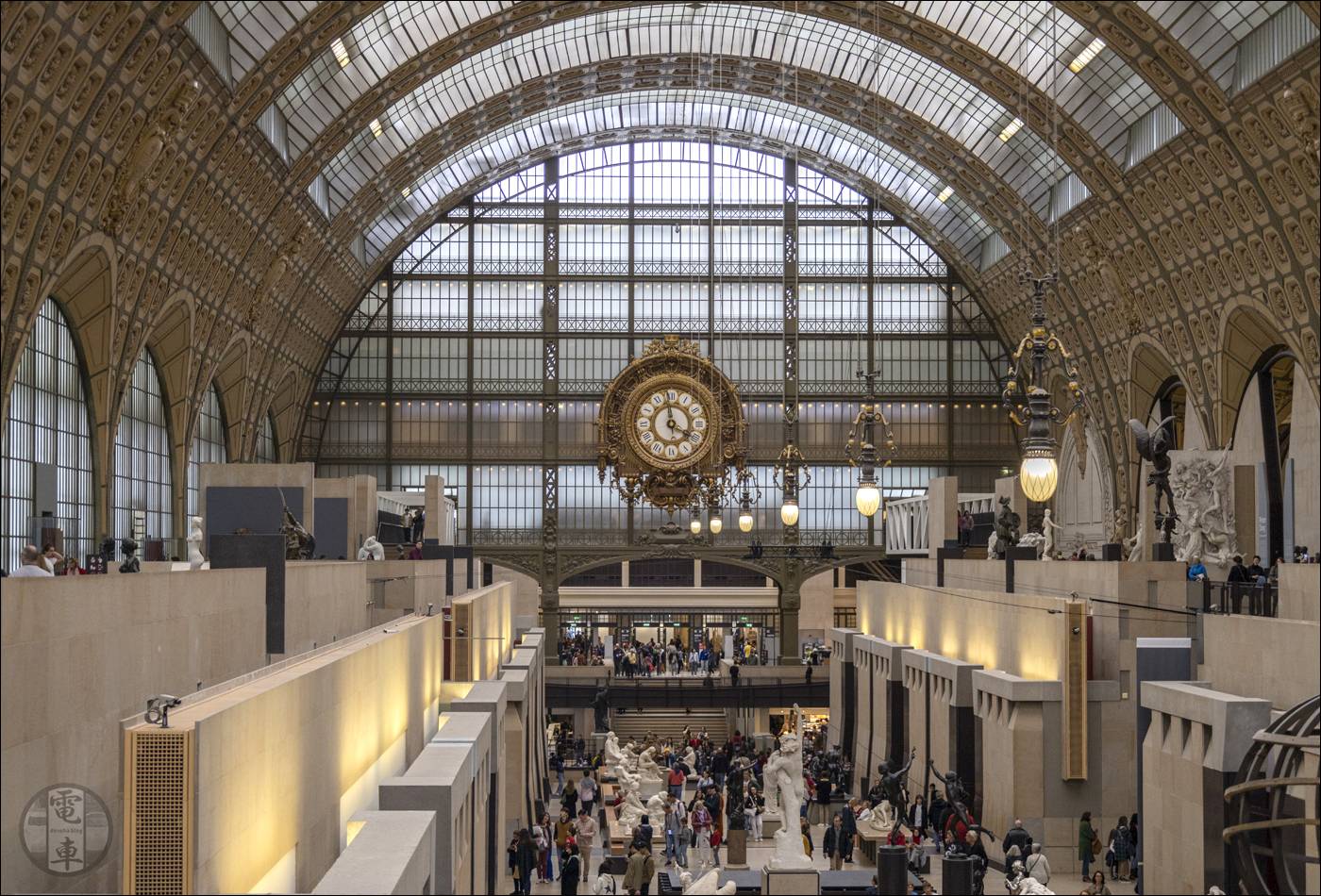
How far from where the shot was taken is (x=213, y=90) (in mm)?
30922

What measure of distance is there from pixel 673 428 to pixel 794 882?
29144 millimetres

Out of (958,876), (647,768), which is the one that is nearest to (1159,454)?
(958,876)

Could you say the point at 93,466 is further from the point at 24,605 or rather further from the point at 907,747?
the point at 24,605

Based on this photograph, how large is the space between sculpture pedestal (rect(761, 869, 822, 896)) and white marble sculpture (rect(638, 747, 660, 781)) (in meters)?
13.8

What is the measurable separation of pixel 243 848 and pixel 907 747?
91.9 ft

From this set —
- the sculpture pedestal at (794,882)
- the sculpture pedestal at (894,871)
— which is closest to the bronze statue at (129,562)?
the sculpture pedestal at (794,882)

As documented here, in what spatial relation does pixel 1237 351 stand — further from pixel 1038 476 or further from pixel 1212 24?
pixel 1038 476

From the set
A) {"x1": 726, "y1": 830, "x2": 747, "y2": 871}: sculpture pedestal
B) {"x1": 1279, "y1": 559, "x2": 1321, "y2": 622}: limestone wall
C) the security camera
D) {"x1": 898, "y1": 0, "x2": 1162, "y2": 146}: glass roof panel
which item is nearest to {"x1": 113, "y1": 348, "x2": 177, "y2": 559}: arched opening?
{"x1": 726, "y1": 830, "x2": 747, "y2": 871}: sculpture pedestal

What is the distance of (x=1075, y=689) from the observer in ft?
81.9

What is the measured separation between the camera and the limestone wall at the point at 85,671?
8.90 meters

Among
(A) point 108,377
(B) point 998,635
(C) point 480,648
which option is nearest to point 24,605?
(C) point 480,648

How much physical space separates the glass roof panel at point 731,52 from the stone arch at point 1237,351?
8858 millimetres

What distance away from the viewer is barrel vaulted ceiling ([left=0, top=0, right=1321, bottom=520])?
2720 cm

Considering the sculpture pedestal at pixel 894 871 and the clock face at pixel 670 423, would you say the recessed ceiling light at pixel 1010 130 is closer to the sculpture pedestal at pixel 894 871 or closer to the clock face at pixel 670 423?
the clock face at pixel 670 423
